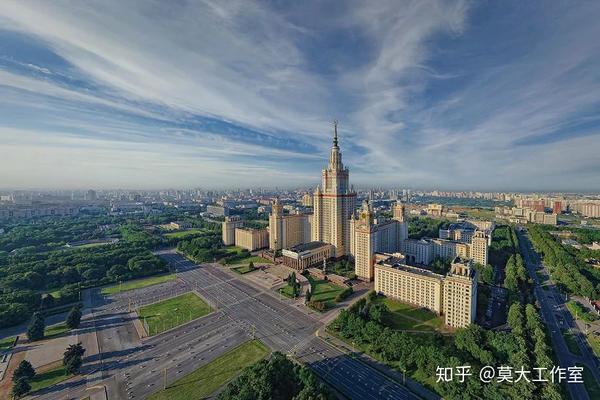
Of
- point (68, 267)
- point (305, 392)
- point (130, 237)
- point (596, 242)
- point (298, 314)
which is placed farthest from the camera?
point (130, 237)

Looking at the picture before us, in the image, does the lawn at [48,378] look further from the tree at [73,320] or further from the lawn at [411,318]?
the lawn at [411,318]

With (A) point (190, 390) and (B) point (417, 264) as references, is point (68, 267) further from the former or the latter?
(B) point (417, 264)

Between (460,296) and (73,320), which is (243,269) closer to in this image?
(73,320)

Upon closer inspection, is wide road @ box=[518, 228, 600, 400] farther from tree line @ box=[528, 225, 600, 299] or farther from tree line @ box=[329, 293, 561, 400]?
tree line @ box=[329, 293, 561, 400]

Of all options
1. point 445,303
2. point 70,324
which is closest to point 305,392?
point 445,303

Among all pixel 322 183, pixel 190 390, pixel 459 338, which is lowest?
pixel 190 390

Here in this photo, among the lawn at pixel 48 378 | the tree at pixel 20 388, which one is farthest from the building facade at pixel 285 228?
the tree at pixel 20 388
